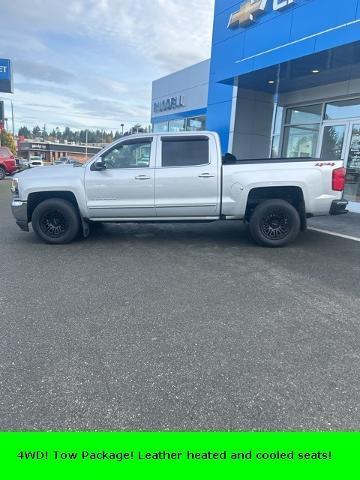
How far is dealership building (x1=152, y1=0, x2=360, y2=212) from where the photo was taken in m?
8.63

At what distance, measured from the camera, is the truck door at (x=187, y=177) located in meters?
6.33

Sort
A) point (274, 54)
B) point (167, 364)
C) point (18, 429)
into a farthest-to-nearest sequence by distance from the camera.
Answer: point (274, 54), point (167, 364), point (18, 429)

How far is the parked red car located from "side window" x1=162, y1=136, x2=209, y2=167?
60.5ft

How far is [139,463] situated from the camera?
6.73 ft

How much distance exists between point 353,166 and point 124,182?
7843mm

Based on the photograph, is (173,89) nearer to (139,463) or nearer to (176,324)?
Answer: (176,324)

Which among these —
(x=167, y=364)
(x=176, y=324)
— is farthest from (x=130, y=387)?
(x=176, y=324)

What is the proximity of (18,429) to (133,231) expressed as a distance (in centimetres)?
585

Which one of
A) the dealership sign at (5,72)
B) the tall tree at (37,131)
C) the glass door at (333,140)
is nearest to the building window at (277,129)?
the glass door at (333,140)

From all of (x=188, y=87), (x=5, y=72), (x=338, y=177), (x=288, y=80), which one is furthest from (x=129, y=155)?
(x=5, y=72)

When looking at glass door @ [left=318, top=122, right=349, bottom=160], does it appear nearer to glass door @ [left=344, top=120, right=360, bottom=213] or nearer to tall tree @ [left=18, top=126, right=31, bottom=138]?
glass door @ [left=344, top=120, right=360, bottom=213]

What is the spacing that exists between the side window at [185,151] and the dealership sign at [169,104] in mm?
14091

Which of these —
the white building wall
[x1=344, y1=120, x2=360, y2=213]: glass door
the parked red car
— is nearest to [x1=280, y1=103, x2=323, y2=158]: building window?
[x1=344, y1=120, x2=360, y2=213]: glass door

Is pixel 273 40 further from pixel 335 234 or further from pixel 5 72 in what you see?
pixel 5 72
